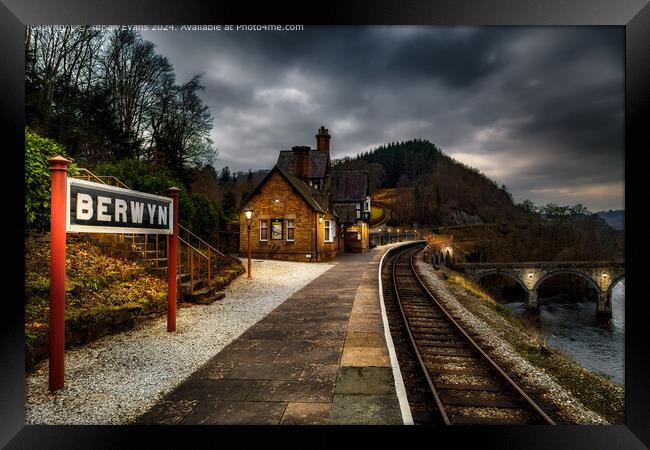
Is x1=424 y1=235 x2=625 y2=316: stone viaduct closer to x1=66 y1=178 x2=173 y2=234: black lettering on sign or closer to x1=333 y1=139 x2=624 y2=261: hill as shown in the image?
x1=333 y1=139 x2=624 y2=261: hill

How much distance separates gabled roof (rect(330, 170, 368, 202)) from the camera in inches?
1531

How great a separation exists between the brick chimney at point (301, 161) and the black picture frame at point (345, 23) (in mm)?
22750

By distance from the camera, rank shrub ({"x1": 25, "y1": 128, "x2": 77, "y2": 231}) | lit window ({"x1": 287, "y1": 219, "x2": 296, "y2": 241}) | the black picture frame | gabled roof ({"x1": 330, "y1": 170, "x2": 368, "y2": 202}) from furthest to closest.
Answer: gabled roof ({"x1": 330, "y1": 170, "x2": 368, "y2": 202}) → lit window ({"x1": 287, "y1": 219, "x2": 296, "y2": 241}) → shrub ({"x1": 25, "y1": 128, "x2": 77, "y2": 231}) → the black picture frame

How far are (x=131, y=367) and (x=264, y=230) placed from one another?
1742 cm

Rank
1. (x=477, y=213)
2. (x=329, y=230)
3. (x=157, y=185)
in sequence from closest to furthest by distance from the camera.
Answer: (x=157, y=185) → (x=329, y=230) → (x=477, y=213)

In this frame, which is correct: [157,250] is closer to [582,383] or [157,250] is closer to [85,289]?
[85,289]

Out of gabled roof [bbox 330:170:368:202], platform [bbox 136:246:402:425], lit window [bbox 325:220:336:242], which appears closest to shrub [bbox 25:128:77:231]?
platform [bbox 136:246:402:425]

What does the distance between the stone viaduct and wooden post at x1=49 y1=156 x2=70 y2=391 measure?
28.2 meters

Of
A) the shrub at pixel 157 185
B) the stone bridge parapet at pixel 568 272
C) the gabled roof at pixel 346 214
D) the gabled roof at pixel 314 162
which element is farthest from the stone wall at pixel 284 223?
the stone bridge parapet at pixel 568 272

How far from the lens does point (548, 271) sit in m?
33.1

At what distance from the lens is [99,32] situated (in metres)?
13.6

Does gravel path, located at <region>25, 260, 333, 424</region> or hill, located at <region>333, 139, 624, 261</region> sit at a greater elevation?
hill, located at <region>333, 139, 624, 261</region>

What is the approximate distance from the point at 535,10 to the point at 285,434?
5.24 m

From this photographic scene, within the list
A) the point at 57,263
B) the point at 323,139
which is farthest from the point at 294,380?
the point at 323,139
